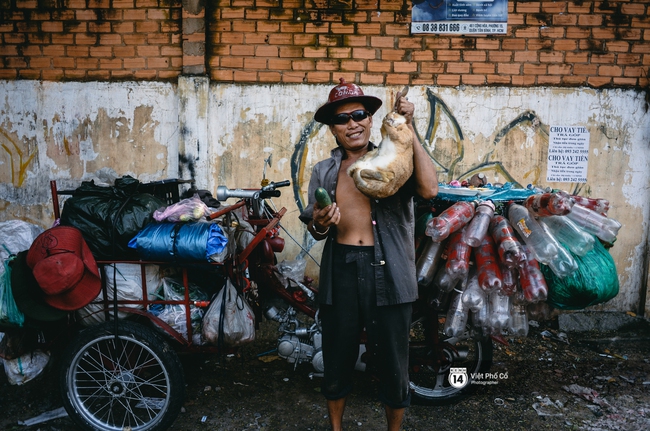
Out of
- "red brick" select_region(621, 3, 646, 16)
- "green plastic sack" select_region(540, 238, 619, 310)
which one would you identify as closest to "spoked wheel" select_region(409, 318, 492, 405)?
"green plastic sack" select_region(540, 238, 619, 310)

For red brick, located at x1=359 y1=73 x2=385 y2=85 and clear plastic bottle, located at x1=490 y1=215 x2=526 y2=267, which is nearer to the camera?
clear plastic bottle, located at x1=490 y1=215 x2=526 y2=267

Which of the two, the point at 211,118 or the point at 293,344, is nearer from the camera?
the point at 293,344

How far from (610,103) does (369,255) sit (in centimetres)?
370

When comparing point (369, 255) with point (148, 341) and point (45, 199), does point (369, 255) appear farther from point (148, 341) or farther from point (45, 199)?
point (45, 199)

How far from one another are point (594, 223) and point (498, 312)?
0.89 m

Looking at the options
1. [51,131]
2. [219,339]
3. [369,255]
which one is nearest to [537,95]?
[369,255]

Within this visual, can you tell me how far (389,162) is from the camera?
6.78 ft

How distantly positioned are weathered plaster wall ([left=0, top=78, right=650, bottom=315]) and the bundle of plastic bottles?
181 centimetres

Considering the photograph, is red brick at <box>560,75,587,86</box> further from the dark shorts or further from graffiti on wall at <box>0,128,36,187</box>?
graffiti on wall at <box>0,128,36,187</box>

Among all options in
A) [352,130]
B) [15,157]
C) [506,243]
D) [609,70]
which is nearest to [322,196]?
[352,130]

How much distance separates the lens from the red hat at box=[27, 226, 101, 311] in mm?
2400

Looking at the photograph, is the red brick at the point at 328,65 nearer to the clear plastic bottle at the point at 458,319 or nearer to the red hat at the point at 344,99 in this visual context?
the red hat at the point at 344,99

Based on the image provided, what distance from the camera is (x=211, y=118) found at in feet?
14.6

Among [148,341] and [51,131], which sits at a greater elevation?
[51,131]
